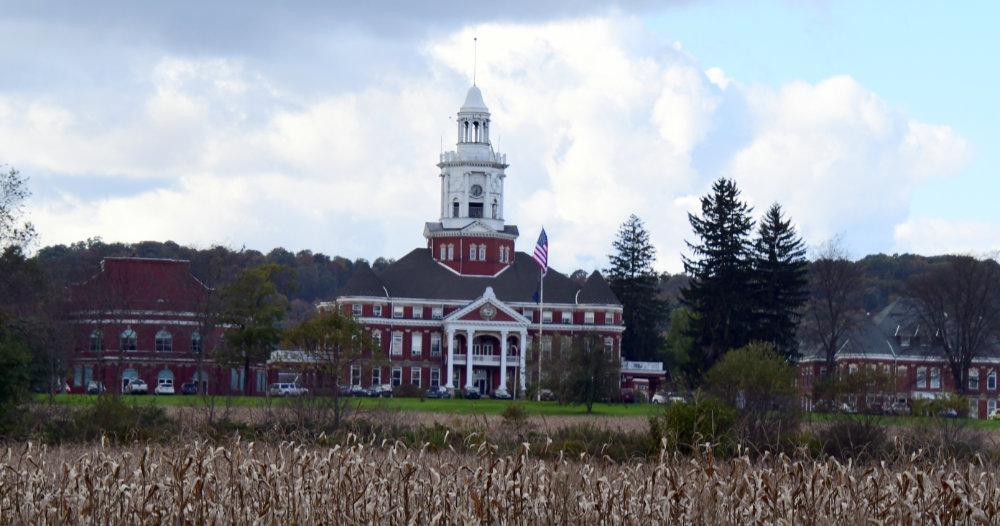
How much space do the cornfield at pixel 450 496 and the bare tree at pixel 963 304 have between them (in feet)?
238

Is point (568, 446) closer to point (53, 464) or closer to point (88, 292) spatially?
point (53, 464)

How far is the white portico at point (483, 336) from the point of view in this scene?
113 meters

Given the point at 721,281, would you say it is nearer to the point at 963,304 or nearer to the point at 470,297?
the point at 963,304

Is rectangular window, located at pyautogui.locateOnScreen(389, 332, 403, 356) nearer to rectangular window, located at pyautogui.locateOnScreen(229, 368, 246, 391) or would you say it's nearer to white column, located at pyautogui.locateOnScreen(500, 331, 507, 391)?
white column, located at pyautogui.locateOnScreen(500, 331, 507, 391)

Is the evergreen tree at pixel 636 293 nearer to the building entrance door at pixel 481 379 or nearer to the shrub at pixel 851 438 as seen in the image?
the building entrance door at pixel 481 379

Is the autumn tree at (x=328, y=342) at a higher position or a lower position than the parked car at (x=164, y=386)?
higher

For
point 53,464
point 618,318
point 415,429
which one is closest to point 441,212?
point 618,318

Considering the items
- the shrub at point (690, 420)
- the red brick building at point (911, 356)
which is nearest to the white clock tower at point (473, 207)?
the red brick building at point (911, 356)

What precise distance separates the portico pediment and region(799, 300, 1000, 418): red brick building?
2168cm

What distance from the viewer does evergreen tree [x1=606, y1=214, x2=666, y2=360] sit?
12112 cm

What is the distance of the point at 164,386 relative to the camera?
9856 centimetres

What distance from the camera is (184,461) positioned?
1800 centimetres

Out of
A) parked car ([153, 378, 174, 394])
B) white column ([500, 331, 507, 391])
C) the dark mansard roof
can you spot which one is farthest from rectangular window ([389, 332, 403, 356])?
parked car ([153, 378, 174, 394])

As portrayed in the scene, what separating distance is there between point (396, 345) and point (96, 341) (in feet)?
77.2
